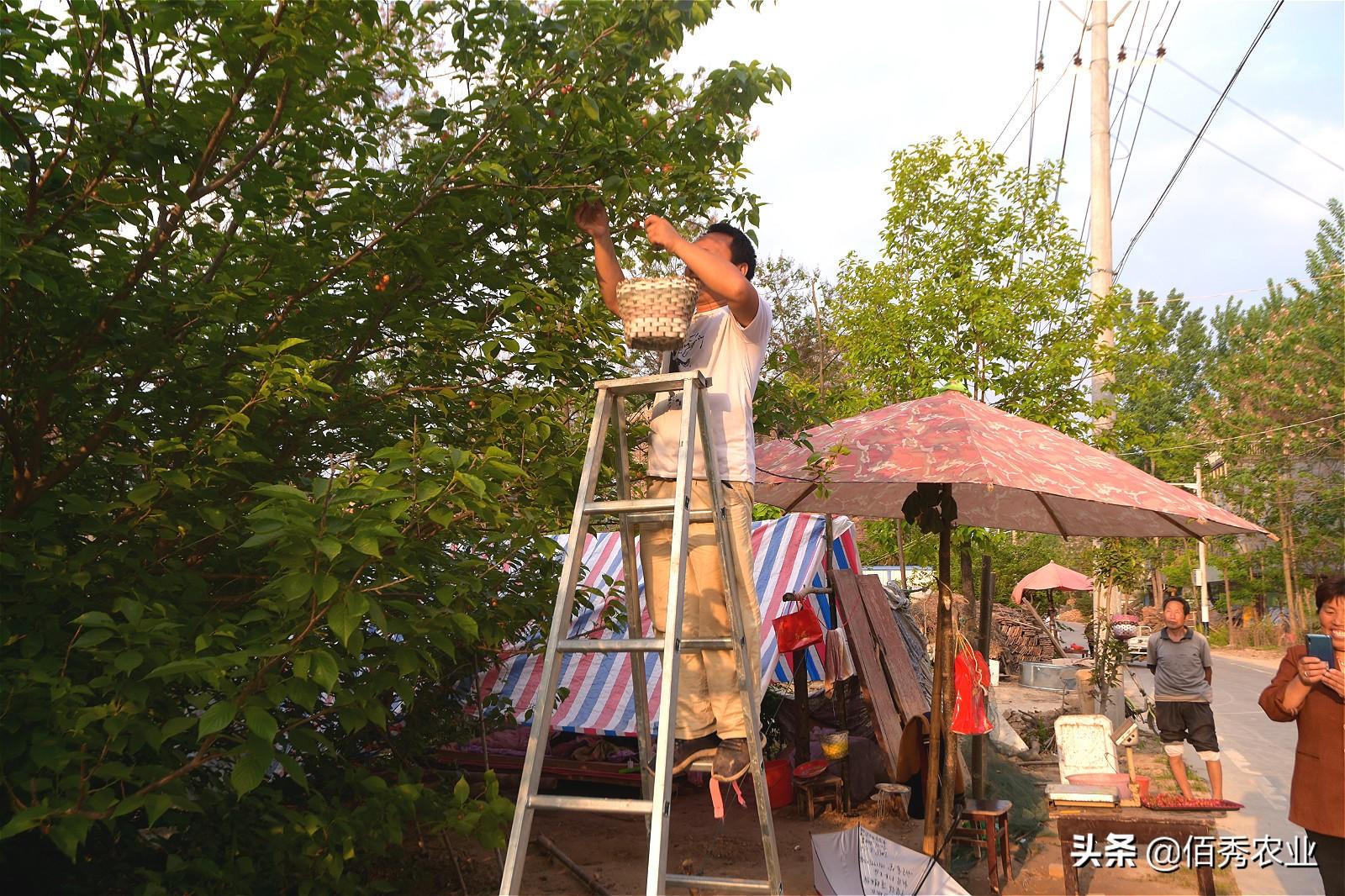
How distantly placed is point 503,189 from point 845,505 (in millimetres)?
5106

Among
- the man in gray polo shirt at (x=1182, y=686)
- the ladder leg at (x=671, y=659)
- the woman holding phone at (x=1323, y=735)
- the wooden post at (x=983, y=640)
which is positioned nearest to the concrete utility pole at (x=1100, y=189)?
the man in gray polo shirt at (x=1182, y=686)

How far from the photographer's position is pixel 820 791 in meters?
8.00

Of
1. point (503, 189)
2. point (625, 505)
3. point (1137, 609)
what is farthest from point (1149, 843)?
point (1137, 609)

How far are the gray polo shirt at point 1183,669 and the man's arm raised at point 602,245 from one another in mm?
8237

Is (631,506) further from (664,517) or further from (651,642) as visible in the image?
(664,517)

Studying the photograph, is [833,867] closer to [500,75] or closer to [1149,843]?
[1149,843]

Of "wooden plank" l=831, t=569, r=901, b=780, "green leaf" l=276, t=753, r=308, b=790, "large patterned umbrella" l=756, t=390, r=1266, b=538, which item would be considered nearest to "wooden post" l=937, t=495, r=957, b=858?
"large patterned umbrella" l=756, t=390, r=1266, b=538

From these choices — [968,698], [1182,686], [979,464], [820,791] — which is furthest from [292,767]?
[1182,686]

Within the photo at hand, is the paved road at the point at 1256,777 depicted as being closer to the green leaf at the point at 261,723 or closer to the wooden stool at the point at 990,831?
the wooden stool at the point at 990,831

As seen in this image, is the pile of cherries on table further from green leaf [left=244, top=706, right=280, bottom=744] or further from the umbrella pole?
green leaf [left=244, top=706, right=280, bottom=744]

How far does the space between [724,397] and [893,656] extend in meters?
4.21

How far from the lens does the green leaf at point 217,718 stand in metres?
2.63

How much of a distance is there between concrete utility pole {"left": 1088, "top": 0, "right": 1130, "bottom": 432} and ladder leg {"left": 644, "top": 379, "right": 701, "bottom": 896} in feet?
39.9

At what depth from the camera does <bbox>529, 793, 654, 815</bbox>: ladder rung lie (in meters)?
2.80
